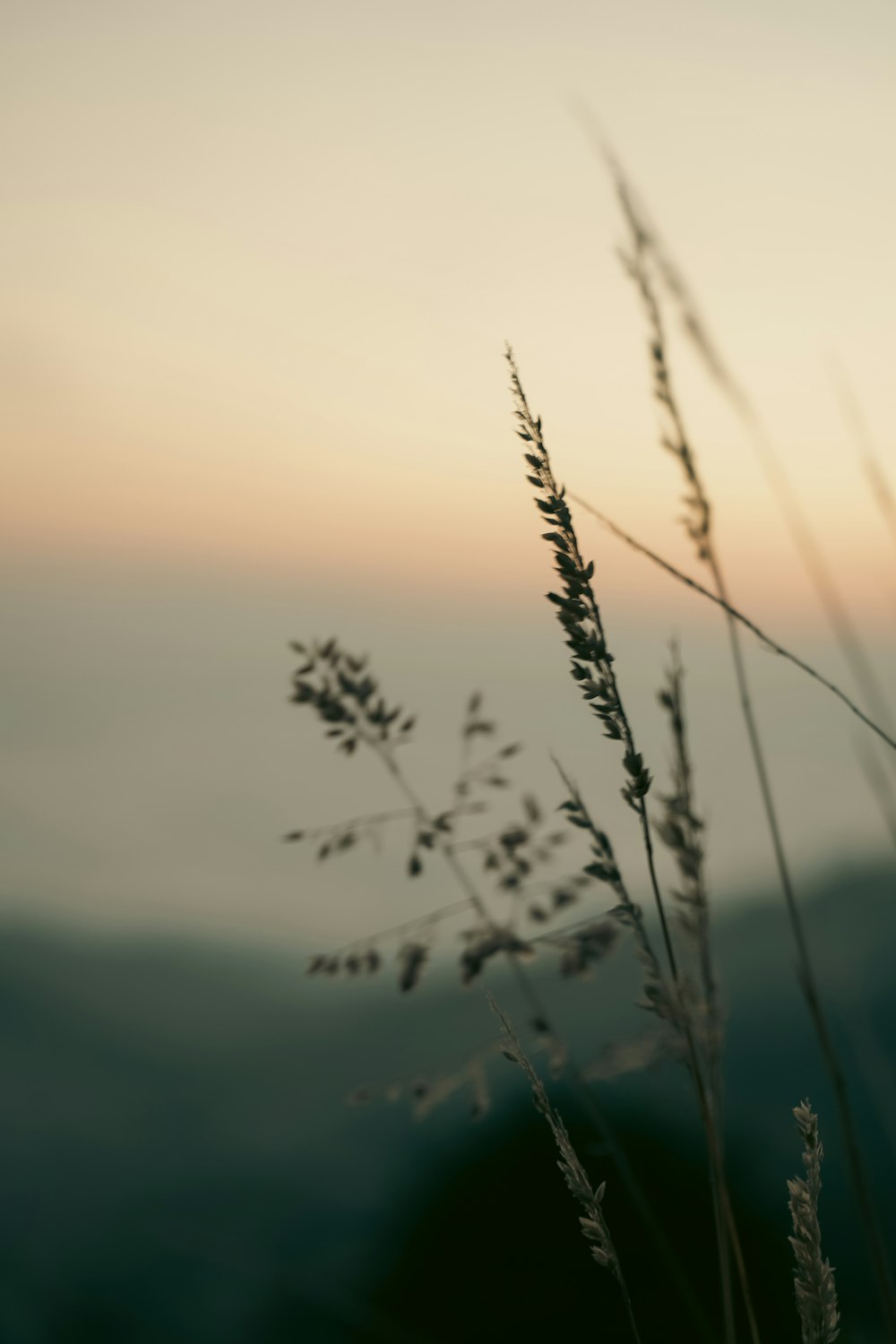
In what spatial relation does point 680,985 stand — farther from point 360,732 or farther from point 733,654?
point 360,732

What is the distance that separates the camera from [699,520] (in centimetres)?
101

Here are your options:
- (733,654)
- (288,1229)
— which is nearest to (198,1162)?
(288,1229)

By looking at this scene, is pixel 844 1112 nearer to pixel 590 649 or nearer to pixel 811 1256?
pixel 811 1256

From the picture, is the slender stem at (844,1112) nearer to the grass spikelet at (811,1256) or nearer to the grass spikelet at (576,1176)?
the grass spikelet at (811,1256)

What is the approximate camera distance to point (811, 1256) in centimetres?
71

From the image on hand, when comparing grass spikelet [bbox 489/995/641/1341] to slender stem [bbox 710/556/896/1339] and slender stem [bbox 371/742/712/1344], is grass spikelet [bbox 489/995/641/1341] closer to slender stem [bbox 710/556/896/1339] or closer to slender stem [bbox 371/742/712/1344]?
slender stem [bbox 371/742/712/1344]

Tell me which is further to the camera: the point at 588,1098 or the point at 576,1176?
the point at 588,1098

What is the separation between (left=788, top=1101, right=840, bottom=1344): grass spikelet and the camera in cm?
70

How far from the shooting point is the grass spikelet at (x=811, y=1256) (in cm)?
70

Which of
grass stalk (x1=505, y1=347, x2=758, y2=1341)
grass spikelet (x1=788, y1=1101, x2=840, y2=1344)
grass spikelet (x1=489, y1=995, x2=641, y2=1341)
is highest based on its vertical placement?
grass stalk (x1=505, y1=347, x2=758, y2=1341)

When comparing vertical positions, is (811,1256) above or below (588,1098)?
below

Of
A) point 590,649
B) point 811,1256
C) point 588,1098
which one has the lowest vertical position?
point 811,1256

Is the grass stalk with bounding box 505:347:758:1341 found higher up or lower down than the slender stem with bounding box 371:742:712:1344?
higher up

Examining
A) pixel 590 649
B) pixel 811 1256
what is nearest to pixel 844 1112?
pixel 811 1256
